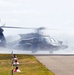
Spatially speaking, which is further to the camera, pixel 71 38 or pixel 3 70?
pixel 71 38

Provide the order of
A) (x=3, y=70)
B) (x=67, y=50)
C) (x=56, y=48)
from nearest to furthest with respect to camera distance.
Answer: (x=3, y=70)
(x=56, y=48)
(x=67, y=50)

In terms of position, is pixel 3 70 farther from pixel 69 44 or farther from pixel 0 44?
pixel 69 44

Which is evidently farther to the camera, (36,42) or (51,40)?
(36,42)

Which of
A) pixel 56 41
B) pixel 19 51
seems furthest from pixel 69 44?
pixel 19 51

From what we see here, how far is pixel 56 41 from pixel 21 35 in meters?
5.04

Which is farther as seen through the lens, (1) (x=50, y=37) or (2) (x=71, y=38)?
(2) (x=71, y=38)

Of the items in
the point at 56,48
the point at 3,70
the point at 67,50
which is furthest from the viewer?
the point at 67,50

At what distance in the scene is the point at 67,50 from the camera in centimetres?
4362

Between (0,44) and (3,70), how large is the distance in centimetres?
2012

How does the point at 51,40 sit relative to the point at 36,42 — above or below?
above

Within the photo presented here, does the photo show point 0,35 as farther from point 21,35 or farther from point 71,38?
point 71,38

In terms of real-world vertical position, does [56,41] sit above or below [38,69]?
above

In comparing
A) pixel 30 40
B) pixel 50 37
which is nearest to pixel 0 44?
pixel 30 40

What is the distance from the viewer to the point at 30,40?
137 feet
